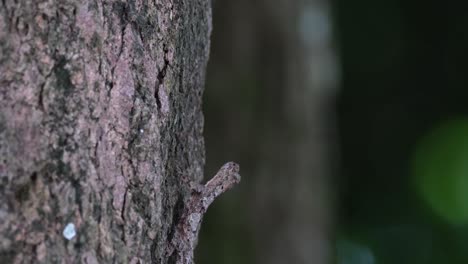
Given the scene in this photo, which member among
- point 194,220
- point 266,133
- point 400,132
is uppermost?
point 194,220

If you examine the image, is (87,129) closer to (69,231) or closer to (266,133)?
(69,231)

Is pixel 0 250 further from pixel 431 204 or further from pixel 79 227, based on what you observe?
pixel 431 204

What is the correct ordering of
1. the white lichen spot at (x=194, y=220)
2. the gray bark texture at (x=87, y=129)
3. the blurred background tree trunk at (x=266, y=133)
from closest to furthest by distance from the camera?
the gray bark texture at (x=87, y=129)
the white lichen spot at (x=194, y=220)
the blurred background tree trunk at (x=266, y=133)

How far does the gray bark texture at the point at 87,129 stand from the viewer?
2.71 feet

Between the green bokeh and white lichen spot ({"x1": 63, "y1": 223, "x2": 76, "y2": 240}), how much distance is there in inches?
157

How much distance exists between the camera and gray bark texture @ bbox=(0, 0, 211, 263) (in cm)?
83

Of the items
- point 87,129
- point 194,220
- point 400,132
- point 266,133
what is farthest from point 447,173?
point 87,129

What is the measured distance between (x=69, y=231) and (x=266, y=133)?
205cm


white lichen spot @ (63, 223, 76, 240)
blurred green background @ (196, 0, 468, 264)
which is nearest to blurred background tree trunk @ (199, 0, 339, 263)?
blurred green background @ (196, 0, 468, 264)

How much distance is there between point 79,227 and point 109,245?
0.05 meters

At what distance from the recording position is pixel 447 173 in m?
4.79

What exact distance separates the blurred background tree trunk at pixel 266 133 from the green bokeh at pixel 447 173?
1795mm

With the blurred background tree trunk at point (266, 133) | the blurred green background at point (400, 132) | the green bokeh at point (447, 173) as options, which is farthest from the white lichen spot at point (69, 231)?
the green bokeh at point (447, 173)

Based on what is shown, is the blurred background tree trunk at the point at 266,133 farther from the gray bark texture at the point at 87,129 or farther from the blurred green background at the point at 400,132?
the gray bark texture at the point at 87,129
